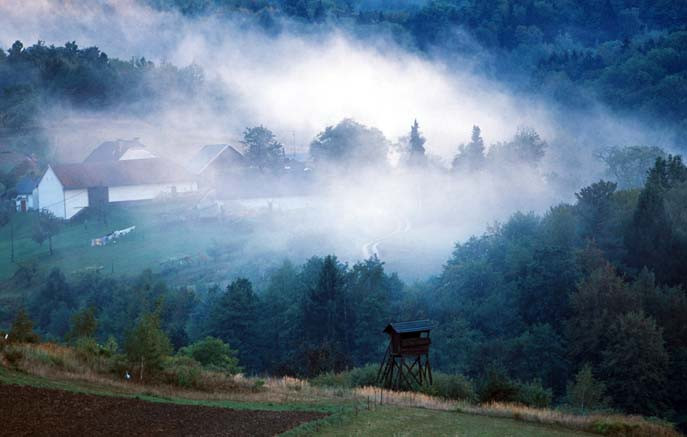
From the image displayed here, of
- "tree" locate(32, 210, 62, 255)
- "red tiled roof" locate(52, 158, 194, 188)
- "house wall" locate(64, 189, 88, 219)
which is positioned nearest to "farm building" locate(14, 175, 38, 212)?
"red tiled roof" locate(52, 158, 194, 188)

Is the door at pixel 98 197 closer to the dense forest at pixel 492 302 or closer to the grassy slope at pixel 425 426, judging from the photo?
the dense forest at pixel 492 302

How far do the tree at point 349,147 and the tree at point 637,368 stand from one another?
4506cm

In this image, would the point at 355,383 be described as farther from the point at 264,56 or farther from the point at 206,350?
the point at 264,56

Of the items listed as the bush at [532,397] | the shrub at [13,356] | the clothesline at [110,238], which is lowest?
the bush at [532,397]

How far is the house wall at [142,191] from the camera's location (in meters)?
58.5

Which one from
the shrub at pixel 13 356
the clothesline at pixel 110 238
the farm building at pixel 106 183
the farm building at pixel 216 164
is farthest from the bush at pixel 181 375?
the farm building at pixel 216 164

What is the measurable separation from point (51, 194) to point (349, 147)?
3137 centimetres

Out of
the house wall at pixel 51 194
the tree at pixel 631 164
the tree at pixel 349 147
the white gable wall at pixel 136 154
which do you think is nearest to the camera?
the house wall at pixel 51 194

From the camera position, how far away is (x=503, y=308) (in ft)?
135

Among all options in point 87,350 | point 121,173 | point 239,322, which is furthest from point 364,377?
point 121,173

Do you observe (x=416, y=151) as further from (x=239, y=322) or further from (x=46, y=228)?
(x=239, y=322)

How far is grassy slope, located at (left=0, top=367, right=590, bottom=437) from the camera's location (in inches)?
576

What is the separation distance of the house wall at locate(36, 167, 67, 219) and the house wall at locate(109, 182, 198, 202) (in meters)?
3.98

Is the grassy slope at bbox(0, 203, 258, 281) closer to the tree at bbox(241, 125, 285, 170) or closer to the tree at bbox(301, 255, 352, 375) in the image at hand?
the tree at bbox(301, 255, 352, 375)
